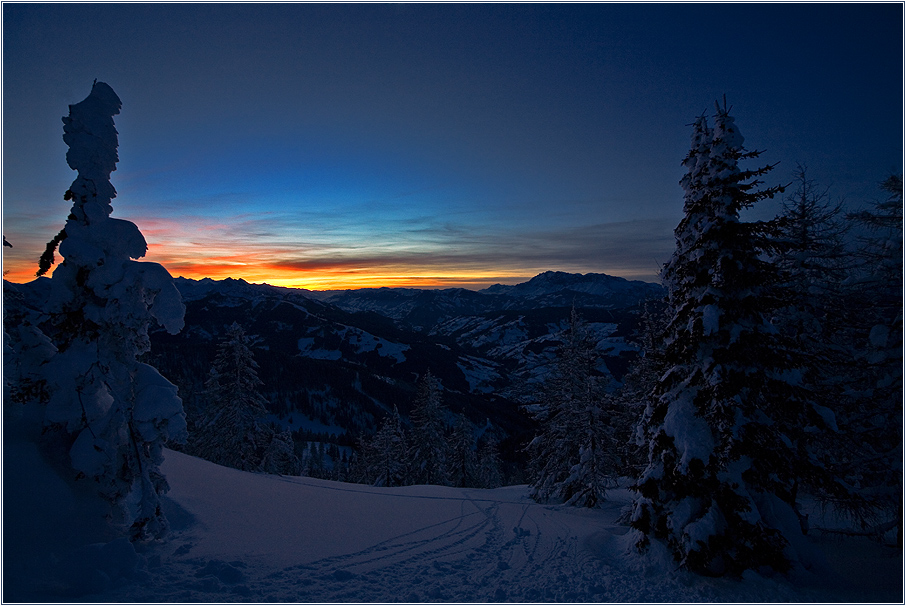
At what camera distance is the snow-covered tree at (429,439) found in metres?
35.5

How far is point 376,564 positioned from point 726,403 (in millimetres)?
8753

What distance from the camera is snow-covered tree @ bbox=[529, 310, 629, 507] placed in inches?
789

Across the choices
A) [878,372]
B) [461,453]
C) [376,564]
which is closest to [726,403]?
[878,372]

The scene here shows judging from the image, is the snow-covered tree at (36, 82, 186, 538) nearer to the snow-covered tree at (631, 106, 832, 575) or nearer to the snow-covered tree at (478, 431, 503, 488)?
the snow-covered tree at (631, 106, 832, 575)

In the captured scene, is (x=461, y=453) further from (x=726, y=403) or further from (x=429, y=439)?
(x=726, y=403)

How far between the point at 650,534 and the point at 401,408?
484 feet

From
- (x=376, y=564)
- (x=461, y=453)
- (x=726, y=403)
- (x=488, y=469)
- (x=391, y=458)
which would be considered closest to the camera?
(x=726, y=403)

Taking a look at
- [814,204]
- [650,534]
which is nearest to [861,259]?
[814,204]

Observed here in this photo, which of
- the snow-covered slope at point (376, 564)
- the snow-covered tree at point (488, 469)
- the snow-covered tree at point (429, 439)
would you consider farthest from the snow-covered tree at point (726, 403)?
the snow-covered tree at point (488, 469)

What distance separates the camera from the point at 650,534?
9773 mm

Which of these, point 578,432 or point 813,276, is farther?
point 578,432

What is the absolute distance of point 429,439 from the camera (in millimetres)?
35719

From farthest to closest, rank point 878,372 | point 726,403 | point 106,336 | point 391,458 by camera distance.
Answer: point 391,458, point 878,372, point 726,403, point 106,336

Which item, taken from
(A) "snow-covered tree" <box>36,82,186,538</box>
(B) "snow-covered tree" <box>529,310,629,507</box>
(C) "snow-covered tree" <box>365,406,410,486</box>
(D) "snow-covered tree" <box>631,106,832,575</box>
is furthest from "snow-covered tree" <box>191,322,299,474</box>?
(D) "snow-covered tree" <box>631,106,832,575</box>
